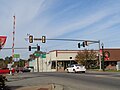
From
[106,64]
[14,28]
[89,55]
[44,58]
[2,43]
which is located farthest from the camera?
[44,58]

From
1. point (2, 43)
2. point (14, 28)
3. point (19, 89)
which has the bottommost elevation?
point (19, 89)

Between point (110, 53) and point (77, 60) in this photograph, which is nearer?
point (77, 60)

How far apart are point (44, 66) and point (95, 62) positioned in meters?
32.1

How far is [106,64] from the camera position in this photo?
309 ft

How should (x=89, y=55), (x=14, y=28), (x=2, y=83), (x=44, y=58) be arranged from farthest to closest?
(x=44, y=58), (x=89, y=55), (x=14, y=28), (x=2, y=83)

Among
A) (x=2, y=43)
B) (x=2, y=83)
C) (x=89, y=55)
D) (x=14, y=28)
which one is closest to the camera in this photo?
(x=2, y=83)

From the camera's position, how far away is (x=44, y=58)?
114938 mm

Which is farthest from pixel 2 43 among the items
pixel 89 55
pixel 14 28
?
pixel 89 55

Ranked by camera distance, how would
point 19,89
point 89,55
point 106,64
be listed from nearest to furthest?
point 19,89, point 89,55, point 106,64

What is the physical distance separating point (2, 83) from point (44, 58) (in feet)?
322

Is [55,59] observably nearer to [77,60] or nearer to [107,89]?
[77,60]

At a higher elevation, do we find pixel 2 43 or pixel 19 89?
pixel 2 43

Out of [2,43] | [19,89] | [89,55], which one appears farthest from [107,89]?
[89,55]

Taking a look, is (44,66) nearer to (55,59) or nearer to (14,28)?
(55,59)
